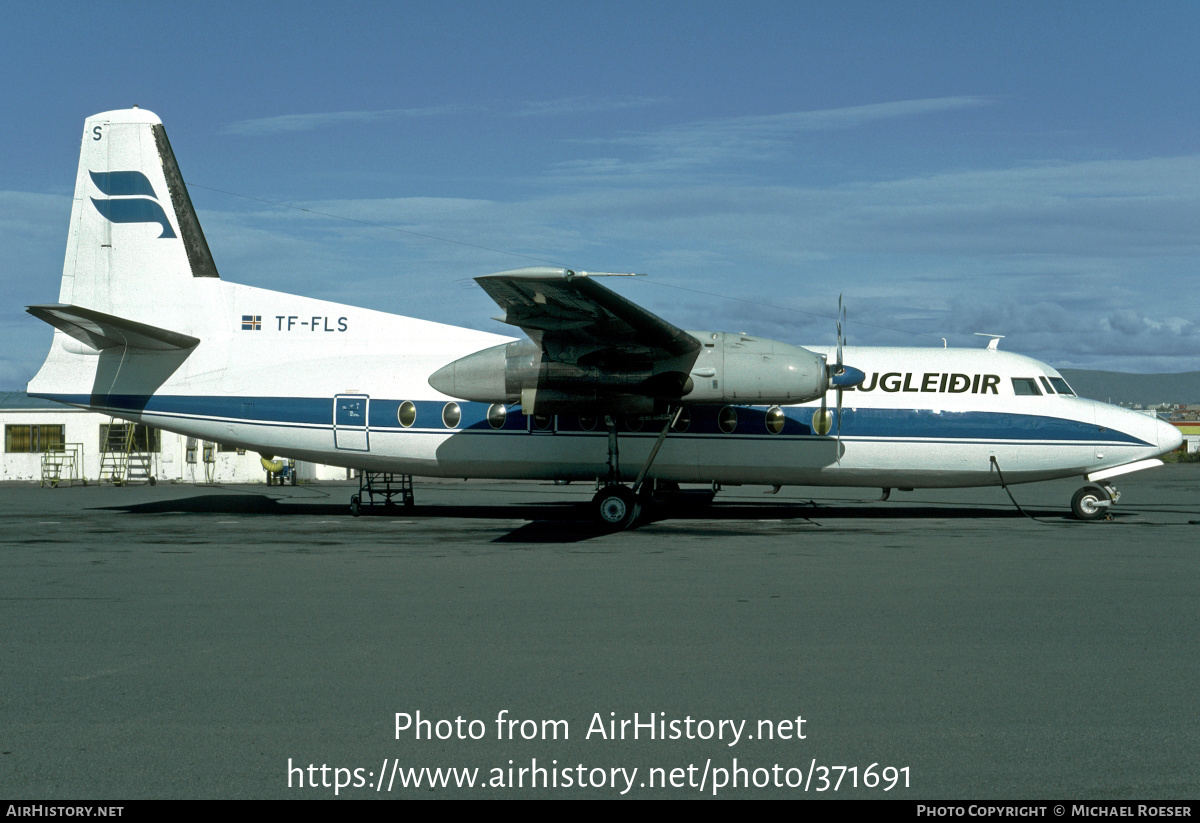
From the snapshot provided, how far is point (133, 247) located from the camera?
65.3ft

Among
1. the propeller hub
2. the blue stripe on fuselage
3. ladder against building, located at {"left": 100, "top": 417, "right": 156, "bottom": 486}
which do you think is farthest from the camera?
ladder against building, located at {"left": 100, "top": 417, "right": 156, "bottom": 486}

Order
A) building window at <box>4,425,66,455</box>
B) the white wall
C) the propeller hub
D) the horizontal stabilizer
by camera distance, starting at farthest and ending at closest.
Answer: building window at <box>4,425,66,455</box> < the white wall < the propeller hub < the horizontal stabilizer

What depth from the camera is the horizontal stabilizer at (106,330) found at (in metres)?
17.0

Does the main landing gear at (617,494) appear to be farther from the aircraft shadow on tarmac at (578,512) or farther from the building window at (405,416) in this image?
the building window at (405,416)

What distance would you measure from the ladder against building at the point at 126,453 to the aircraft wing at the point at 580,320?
2247 centimetres

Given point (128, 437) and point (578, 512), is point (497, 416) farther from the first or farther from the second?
point (128, 437)

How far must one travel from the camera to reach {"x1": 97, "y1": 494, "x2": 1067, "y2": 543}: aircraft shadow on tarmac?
1892 centimetres

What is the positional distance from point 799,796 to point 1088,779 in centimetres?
140

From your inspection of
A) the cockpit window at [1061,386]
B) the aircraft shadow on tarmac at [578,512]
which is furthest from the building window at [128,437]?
the cockpit window at [1061,386]

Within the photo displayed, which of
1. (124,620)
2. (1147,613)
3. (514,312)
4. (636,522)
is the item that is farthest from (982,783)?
(636,522)

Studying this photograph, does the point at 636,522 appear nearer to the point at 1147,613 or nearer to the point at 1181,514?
the point at 1147,613

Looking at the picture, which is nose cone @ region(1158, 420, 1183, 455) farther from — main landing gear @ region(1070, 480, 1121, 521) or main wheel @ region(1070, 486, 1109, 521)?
main wheel @ region(1070, 486, 1109, 521)

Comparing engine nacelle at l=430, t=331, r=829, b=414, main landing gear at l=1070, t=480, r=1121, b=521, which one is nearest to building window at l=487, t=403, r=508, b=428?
engine nacelle at l=430, t=331, r=829, b=414

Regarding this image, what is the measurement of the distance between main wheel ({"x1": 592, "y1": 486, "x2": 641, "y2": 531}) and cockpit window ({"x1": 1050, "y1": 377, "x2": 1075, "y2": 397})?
8603mm
